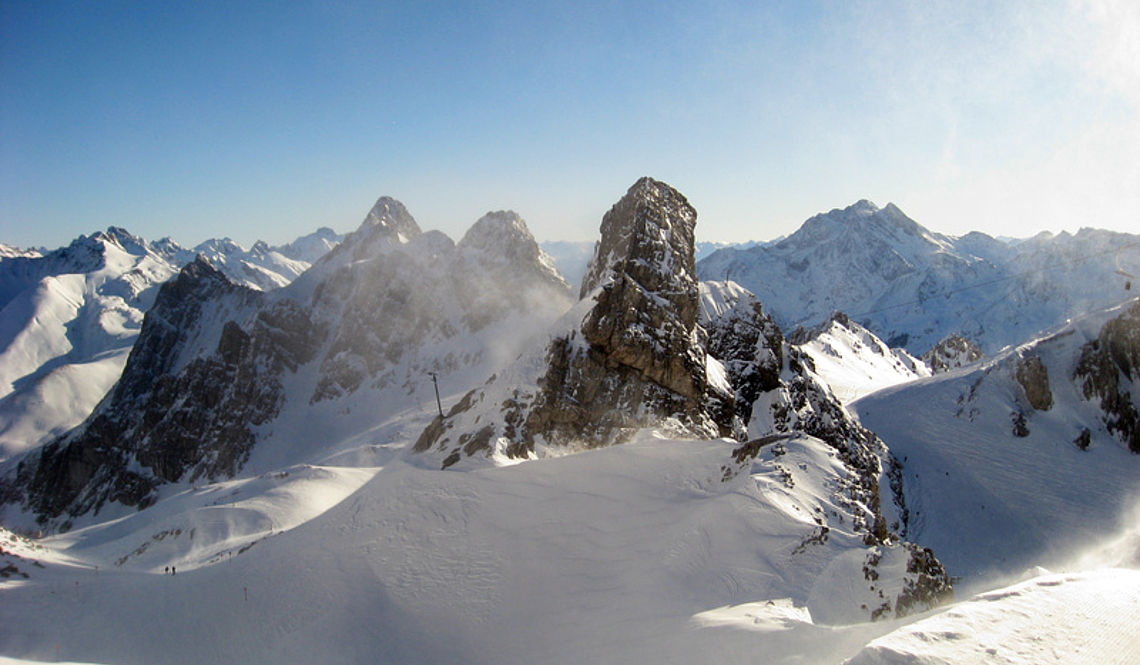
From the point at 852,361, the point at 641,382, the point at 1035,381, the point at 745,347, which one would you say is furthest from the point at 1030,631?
the point at 852,361

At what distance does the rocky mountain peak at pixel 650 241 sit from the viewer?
1462 inches

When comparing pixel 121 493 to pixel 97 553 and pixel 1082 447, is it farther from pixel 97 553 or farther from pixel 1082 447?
pixel 1082 447

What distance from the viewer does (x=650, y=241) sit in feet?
125

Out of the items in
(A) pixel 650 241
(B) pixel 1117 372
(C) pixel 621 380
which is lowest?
(B) pixel 1117 372

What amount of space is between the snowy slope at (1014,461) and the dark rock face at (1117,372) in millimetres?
315

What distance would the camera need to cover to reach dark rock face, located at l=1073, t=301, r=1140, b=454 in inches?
1561

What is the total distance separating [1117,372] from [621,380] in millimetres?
40947

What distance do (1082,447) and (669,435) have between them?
35.6 metres

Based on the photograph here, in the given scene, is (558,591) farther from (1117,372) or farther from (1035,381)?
(1117,372)

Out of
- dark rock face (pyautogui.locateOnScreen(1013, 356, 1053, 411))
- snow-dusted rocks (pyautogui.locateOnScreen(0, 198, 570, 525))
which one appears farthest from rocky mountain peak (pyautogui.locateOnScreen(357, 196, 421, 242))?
dark rock face (pyautogui.locateOnScreen(1013, 356, 1053, 411))

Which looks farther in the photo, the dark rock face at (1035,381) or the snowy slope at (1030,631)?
the dark rock face at (1035,381)

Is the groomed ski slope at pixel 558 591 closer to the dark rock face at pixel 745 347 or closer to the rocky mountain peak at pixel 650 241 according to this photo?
the rocky mountain peak at pixel 650 241

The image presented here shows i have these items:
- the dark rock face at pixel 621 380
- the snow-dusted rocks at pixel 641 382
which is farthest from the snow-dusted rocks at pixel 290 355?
the dark rock face at pixel 621 380

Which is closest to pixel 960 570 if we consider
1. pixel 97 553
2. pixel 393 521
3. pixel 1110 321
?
pixel 1110 321
